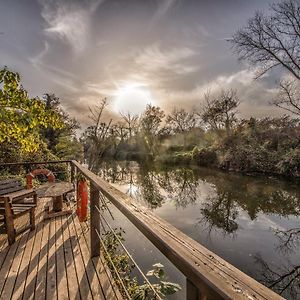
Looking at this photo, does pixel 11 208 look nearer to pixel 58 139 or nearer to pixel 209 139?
pixel 58 139

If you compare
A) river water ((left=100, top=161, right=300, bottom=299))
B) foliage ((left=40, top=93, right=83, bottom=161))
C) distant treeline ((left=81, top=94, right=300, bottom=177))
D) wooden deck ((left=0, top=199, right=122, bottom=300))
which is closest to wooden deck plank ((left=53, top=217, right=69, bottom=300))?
wooden deck ((left=0, top=199, right=122, bottom=300))

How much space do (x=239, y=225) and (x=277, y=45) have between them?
Result: 36.6 ft

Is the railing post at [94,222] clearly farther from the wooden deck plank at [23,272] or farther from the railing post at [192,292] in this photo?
the railing post at [192,292]

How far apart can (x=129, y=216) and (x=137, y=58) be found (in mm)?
9213

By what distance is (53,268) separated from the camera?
2.52 metres

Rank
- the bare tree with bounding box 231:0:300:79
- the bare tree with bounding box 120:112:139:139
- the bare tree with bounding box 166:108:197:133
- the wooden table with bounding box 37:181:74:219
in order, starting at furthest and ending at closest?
the bare tree with bounding box 166:108:197:133 → the bare tree with bounding box 120:112:139:139 → the bare tree with bounding box 231:0:300:79 → the wooden table with bounding box 37:181:74:219

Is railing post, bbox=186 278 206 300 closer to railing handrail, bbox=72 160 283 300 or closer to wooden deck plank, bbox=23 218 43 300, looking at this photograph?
railing handrail, bbox=72 160 283 300

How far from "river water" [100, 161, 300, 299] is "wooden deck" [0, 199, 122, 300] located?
1.01 meters

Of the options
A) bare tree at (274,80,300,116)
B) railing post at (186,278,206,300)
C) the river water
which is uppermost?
bare tree at (274,80,300,116)

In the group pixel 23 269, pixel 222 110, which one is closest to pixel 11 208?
pixel 23 269

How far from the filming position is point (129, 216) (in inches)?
50.8

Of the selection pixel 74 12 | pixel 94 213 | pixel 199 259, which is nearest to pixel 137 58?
pixel 74 12

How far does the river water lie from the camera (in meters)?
4.99

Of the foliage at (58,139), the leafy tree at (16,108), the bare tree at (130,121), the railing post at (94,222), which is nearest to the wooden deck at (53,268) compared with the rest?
the railing post at (94,222)
